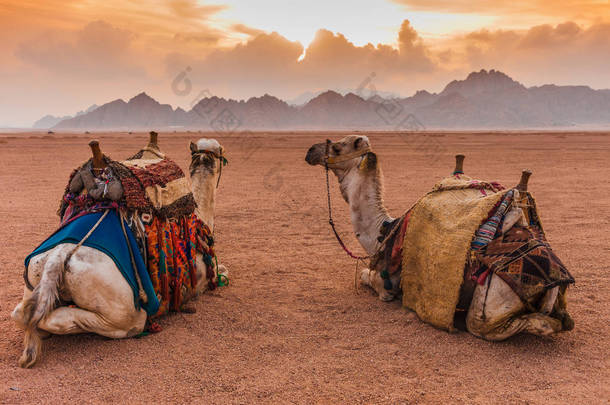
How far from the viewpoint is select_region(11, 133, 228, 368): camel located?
13.1 feet

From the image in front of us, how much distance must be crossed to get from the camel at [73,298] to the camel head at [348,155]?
2.57 metres

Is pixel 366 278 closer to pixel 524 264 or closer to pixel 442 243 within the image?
pixel 442 243

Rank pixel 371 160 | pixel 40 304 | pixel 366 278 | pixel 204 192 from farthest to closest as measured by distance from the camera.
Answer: pixel 366 278
pixel 204 192
pixel 371 160
pixel 40 304

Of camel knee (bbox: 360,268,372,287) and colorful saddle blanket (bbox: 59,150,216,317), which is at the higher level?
colorful saddle blanket (bbox: 59,150,216,317)

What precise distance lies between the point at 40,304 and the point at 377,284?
11.9ft

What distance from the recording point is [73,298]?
421 cm

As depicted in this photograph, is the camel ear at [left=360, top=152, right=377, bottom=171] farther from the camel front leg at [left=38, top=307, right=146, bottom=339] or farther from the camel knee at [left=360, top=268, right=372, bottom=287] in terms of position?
the camel front leg at [left=38, top=307, right=146, bottom=339]

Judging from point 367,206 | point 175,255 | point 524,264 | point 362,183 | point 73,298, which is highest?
point 362,183

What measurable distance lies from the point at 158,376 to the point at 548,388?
3.23 metres

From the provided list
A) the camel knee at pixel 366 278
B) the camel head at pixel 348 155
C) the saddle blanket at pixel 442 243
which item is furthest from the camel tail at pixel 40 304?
the camel knee at pixel 366 278

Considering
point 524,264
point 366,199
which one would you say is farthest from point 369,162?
point 524,264

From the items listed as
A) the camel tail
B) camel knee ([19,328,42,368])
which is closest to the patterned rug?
the camel tail

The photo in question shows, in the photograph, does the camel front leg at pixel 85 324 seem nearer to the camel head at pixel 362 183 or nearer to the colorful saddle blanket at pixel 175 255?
the colorful saddle blanket at pixel 175 255

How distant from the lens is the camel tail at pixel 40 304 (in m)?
3.95
